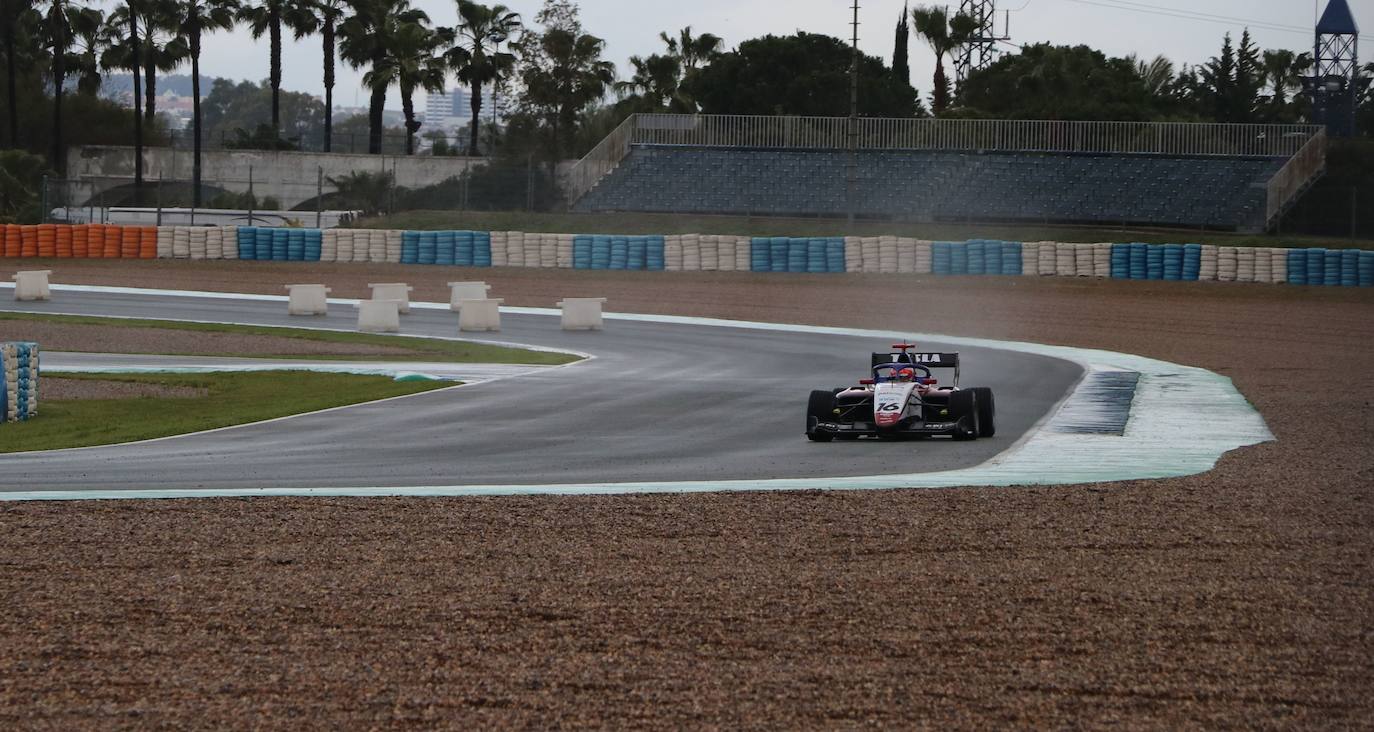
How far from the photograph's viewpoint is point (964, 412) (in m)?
15.7

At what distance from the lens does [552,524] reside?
409 inches

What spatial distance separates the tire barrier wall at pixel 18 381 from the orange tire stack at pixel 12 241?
114 feet

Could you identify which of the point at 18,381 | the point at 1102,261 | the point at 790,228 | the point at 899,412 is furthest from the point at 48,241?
the point at 899,412

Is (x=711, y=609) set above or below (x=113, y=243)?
below

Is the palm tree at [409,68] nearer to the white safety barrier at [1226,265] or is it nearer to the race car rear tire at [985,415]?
the white safety barrier at [1226,265]

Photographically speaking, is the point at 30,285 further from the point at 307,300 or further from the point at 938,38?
the point at 938,38

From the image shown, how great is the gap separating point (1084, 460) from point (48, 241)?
42.8 m

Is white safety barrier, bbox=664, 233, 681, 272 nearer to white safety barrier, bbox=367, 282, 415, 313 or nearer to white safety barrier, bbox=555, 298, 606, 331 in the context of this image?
white safety barrier, bbox=367, 282, 415, 313

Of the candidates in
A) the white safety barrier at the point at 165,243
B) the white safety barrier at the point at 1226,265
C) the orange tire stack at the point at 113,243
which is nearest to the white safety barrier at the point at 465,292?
the white safety barrier at the point at 165,243

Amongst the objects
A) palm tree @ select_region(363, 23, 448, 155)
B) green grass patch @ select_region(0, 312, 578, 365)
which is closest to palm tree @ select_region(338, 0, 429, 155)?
palm tree @ select_region(363, 23, 448, 155)

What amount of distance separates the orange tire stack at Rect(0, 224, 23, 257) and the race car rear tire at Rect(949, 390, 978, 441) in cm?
4131

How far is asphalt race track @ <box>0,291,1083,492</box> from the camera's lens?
13.1 m

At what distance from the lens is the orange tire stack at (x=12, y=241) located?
162 feet

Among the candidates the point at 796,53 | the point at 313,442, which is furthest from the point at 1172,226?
the point at 313,442
